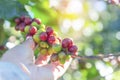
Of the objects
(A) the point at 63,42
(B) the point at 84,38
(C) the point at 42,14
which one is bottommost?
(B) the point at 84,38

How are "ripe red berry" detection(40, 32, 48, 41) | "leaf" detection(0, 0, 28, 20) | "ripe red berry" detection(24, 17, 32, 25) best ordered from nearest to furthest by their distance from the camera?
"ripe red berry" detection(40, 32, 48, 41)
"ripe red berry" detection(24, 17, 32, 25)
"leaf" detection(0, 0, 28, 20)

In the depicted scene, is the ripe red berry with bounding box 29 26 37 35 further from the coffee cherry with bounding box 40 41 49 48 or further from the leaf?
the leaf

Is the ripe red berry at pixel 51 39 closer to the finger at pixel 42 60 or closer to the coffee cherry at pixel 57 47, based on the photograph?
the coffee cherry at pixel 57 47

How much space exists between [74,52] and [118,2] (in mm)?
609

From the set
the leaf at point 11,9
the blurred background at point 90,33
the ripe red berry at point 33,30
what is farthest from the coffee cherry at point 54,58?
the blurred background at point 90,33

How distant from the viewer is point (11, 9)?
2.03 m

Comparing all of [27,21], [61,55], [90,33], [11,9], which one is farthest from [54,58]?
[90,33]

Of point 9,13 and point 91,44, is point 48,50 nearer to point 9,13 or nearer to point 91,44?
point 9,13

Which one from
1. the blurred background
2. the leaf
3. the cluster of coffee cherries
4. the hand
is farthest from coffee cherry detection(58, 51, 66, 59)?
the blurred background

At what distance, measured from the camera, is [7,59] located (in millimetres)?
1850

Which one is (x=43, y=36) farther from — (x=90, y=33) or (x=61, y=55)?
(x=90, y=33)

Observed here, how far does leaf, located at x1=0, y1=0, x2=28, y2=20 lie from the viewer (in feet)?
6.55

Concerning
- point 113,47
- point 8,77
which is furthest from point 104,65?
point 8,77

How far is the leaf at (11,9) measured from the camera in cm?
200
